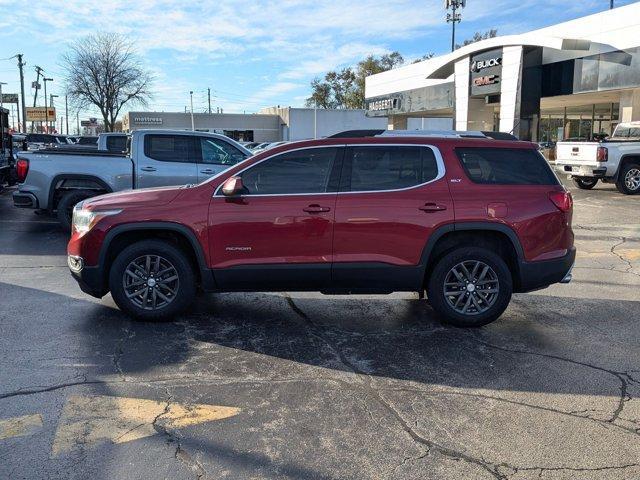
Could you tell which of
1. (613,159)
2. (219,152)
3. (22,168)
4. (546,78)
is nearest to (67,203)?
(22,168)

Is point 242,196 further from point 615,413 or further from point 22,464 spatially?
point 615,413

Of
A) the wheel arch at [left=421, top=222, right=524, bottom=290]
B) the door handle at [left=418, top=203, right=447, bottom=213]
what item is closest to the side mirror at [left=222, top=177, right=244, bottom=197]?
the door handle at [left=418, top=203, right=447, bottom=213]

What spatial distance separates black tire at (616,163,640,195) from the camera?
1680 cm

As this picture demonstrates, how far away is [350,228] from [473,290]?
53.6 inches

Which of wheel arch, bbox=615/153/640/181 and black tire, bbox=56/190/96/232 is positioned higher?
wheel arch, bbox=615/153/640/181

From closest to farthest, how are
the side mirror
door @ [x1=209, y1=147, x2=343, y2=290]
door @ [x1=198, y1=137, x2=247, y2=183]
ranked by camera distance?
1. the side mirror
2. door @ [x1=209, y1=147, x2=343, y2=290]
3. door @ [x1=198, y1=137, x2=247, y2=183]

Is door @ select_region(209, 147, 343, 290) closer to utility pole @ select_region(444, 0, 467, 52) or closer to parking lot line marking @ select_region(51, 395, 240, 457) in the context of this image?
parking lot line marking @ select_region(51, 395, 240, 457)

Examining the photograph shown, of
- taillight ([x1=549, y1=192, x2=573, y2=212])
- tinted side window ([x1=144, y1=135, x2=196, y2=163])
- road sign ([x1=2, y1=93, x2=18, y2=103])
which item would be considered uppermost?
road sign ([x1=2, y1=93, x2=18, y2=103])

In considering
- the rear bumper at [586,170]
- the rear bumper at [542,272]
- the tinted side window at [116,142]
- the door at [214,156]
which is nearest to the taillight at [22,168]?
Result: the door at [214,156]

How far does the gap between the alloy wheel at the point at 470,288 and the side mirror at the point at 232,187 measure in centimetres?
216

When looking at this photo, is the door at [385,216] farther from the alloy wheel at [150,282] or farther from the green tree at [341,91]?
the green tree at [341,91]

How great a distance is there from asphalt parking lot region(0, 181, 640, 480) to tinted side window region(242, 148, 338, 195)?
53.4 inches

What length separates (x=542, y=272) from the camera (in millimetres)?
5535

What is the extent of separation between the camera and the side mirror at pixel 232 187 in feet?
17.3
